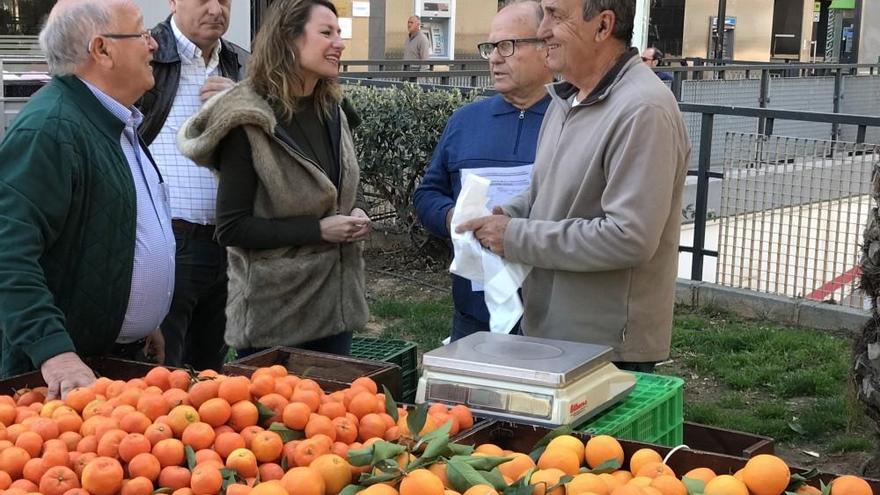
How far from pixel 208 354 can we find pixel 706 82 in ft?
27.6

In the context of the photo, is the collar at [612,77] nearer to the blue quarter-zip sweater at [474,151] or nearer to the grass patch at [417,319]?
the blue quarter-zip sweater at [474,151]

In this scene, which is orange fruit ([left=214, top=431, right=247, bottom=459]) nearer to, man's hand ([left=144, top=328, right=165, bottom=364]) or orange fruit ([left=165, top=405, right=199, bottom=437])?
orange fruit ([left=165, top=405, right=199, bottom=437])

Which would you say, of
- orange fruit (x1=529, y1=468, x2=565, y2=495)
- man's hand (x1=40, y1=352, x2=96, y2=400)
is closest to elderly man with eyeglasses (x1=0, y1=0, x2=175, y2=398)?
man's hand (x1=40, y1=352, x2=96, y2=400)

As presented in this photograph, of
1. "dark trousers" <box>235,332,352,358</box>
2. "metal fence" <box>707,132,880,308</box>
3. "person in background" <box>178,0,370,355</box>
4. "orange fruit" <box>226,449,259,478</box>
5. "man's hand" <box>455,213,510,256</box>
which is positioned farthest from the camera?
"metal fence" <box>707,132,880,308</box>

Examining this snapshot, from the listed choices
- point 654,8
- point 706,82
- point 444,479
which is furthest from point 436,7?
point 444,479

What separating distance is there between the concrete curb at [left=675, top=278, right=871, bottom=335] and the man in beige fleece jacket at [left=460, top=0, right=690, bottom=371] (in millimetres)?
3982

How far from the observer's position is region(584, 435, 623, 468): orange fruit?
92.9 inches

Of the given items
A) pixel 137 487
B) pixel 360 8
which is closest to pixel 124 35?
pixel 137 487

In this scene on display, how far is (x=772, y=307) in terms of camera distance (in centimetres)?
710

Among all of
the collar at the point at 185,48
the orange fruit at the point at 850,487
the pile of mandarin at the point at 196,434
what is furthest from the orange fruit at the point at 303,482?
the collar at the point at 185,48

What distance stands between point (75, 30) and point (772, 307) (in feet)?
17.3

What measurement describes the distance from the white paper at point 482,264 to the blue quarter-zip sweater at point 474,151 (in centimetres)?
52

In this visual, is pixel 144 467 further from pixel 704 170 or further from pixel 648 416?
pixel 704 170

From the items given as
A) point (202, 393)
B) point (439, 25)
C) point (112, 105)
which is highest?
point (439, 25)
